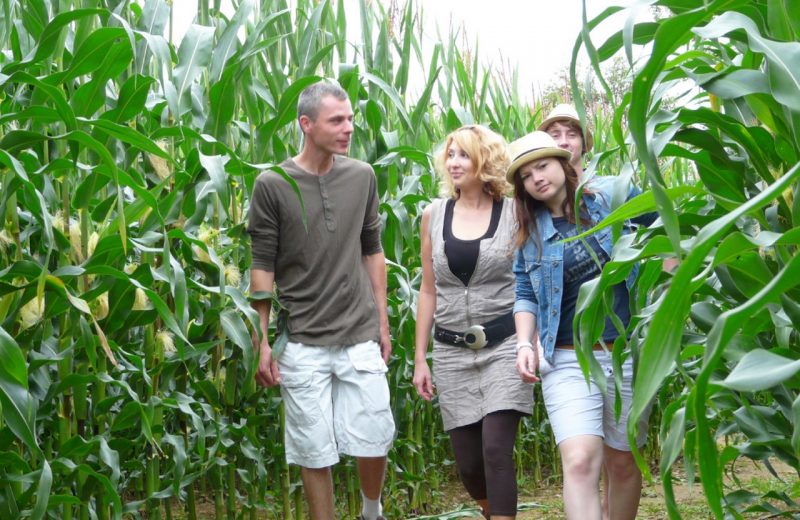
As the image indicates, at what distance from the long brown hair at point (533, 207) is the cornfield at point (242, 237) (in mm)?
438

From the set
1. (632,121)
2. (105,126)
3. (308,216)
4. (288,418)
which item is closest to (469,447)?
(288,418)

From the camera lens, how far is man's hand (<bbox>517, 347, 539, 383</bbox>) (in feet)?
11.6

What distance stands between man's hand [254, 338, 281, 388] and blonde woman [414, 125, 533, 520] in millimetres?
601

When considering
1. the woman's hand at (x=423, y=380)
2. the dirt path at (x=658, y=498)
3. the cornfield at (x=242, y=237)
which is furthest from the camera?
the dirt path at (x=658, y=498)

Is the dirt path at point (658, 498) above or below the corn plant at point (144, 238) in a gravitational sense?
below

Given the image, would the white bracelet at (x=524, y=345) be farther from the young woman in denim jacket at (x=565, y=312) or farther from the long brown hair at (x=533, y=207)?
the long brown hair at (x=533, y=207)

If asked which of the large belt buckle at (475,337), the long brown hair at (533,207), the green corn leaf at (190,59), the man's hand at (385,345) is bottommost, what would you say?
the man's hand at (385,345)

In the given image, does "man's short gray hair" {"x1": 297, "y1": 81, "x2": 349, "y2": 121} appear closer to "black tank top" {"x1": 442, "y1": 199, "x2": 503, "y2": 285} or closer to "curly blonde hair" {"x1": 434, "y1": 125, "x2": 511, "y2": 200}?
"curly blonde hair" {"x1": 434, "y1": 125, "x2": 511, "y2": 200}

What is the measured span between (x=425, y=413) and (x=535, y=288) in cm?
217

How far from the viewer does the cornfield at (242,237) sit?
1570mm

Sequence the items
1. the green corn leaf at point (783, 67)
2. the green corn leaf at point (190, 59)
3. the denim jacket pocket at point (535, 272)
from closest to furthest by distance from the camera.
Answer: the green corn leaf at point (783, 67), the green corn leaf at point (190, 59), the denim jacket pocket at point (535, 272)

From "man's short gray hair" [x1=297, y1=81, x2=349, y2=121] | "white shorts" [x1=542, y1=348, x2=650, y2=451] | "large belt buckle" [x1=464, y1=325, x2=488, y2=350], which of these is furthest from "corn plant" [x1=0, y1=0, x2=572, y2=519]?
"white shorts" [x1=542, y1=348, x2=650, y2=451]

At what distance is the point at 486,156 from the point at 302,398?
1265 millimetres

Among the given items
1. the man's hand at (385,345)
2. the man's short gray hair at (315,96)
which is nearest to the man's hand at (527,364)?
the man's hand at (385,345)
